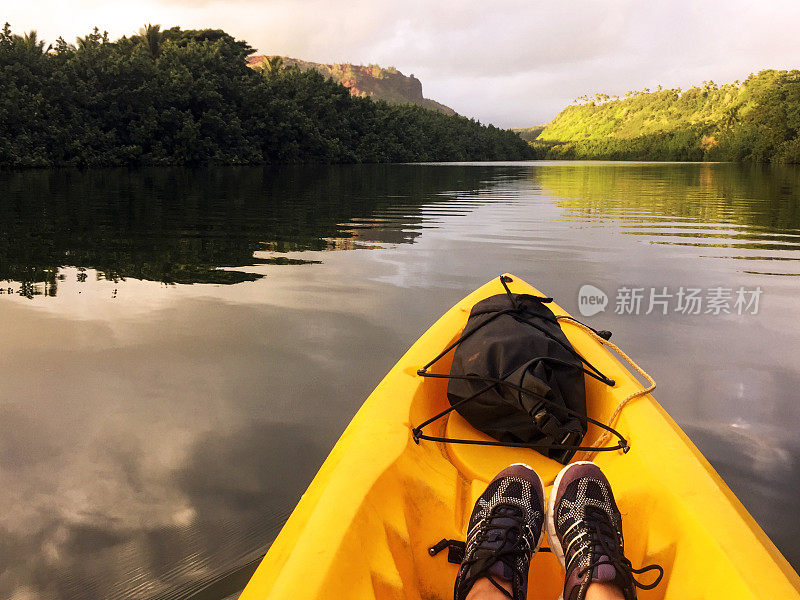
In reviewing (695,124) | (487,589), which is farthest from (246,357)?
(695,124)

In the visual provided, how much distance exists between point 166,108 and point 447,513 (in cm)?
3934

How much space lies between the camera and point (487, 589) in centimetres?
150

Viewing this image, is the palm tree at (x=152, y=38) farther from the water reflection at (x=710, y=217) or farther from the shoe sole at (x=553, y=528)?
the shoe sole at (x=553, y=528)

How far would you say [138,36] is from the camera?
45969 millimetres

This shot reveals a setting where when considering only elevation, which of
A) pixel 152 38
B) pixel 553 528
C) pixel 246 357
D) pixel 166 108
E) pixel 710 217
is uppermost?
pixel 152 38

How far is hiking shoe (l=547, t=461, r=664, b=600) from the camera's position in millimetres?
1490

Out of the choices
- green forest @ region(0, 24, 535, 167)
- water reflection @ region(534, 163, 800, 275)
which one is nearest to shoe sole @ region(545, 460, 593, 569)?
water reflection @ region(534, 163, 800, 275)

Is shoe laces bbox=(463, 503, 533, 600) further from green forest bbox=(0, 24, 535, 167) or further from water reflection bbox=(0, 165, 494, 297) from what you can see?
green forest bbox=(0, 24, 535, 167)

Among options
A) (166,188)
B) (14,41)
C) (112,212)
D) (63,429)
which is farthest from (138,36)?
(63,429)

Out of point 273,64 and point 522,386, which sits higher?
point 273,64

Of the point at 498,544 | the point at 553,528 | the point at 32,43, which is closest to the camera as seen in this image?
the point at 498,544

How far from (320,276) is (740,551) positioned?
566cm

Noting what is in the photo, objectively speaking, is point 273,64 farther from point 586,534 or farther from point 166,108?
point 586,534

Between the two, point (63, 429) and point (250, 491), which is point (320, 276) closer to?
point (63, 429)
